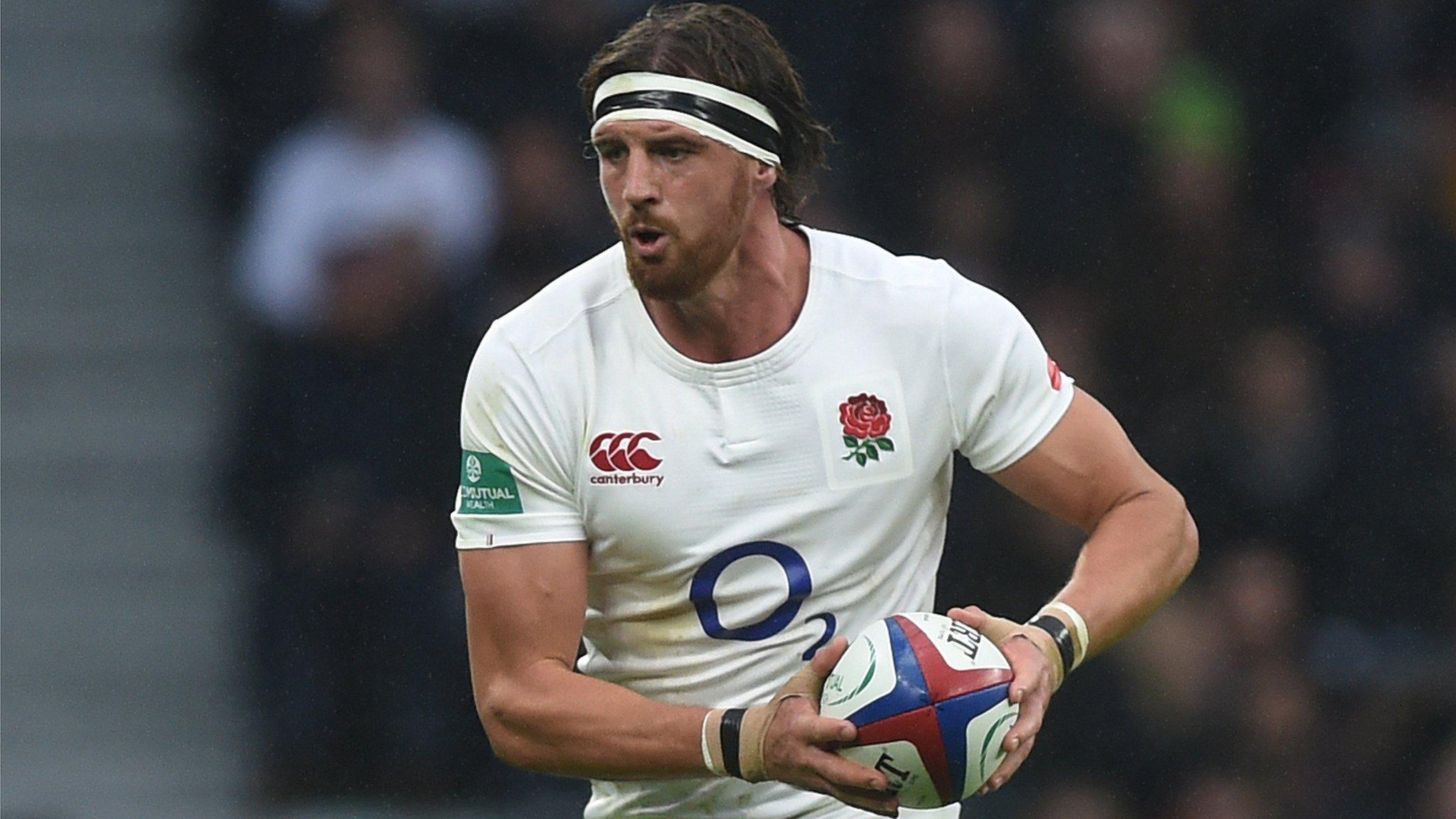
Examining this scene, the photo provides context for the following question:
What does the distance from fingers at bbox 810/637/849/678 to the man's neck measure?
61 centimetres

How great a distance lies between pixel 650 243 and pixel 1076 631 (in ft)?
3.01

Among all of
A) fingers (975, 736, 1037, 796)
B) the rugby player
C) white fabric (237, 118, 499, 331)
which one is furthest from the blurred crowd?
fingers (975, 736, 1037, 796)

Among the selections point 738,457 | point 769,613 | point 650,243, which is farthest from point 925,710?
point 650,243

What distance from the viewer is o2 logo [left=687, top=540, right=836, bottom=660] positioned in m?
3.28

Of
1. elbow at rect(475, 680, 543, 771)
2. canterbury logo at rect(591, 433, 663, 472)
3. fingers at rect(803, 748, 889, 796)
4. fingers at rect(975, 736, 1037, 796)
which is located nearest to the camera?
fingers at rect(803, 748, 889, 796)

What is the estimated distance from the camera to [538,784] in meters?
6.17

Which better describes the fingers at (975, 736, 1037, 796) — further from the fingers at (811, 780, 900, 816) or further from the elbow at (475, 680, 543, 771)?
the elbow at (475, 680, 543, 771)

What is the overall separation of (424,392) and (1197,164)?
2.80 meters

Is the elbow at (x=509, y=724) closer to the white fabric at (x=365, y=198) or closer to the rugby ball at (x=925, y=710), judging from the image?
the rugby ball at (x=925, y=710)

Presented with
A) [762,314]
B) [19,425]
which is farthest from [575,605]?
[19,425]

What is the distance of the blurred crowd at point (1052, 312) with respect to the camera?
20.6 ft

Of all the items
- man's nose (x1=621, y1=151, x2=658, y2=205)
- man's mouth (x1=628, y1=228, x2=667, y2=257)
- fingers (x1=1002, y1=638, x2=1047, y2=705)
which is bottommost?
fingers (x1=1002, y1=638, x2=1047, y2=705)

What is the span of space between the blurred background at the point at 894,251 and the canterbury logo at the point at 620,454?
3.05 metres

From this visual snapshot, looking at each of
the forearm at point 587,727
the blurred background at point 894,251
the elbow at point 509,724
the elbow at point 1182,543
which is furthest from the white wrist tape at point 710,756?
the blurred background at point 894,251
